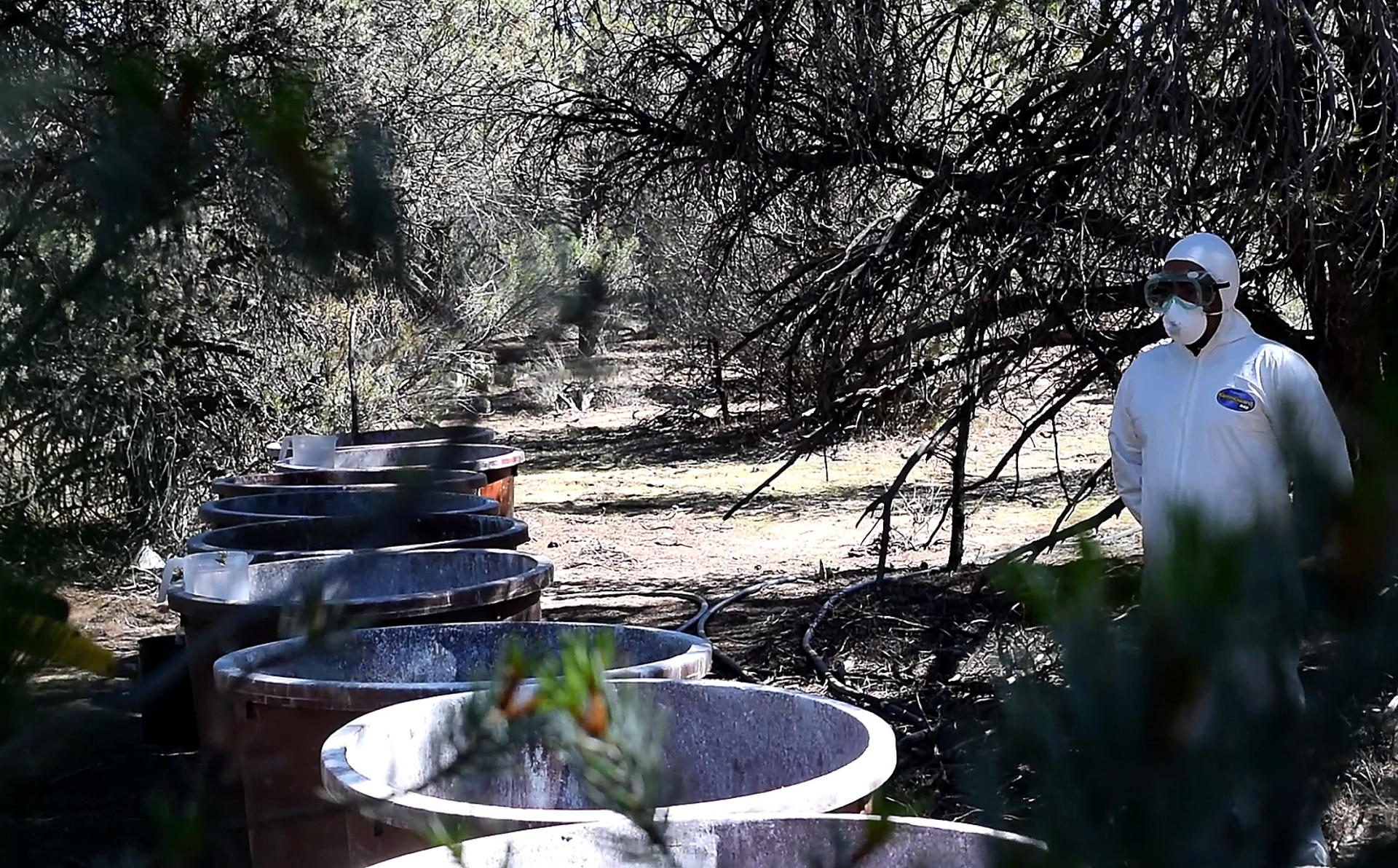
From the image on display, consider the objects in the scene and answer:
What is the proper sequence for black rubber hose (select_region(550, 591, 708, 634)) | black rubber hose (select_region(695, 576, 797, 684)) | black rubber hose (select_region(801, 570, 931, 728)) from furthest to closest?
1. black rubber hose (select_region(550, 591, 708, 634))
2. black rubber hose (select_region(695, 576, 797, 684))
3. black rubber hose (select_region(801, 570, 931, 728))

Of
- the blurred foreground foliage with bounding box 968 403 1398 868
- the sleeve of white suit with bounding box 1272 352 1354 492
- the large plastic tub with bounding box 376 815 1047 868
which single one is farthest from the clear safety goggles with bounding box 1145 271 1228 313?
the blurred foreground foliage with bounding box 968 403 1398 868

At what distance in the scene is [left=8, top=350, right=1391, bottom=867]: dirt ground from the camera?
2172 mm

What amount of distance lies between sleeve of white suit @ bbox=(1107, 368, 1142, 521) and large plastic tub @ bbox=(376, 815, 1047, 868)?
2.56 m

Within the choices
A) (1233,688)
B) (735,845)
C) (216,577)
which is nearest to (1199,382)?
(735,845)

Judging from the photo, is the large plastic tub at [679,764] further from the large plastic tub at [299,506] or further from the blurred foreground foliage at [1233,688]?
the large plastic tub at [299,506]

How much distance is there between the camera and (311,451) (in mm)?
10352

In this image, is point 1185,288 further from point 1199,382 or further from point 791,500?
point 791,500

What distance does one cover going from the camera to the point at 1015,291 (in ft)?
24.8

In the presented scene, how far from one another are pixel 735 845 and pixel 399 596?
2.47 meters

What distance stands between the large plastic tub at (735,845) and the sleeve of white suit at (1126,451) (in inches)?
101

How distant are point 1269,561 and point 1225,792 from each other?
14cm

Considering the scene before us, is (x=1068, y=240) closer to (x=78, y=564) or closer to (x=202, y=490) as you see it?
(x=78, y=564)

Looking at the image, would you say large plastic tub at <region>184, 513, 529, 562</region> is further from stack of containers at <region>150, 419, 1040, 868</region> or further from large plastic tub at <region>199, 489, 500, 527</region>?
stack of containers at <region>150, 419, 1040, 868</region>

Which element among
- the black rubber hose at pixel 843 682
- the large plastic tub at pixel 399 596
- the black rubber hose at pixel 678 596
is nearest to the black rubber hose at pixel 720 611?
the black rubber hose at pixel 678 596
